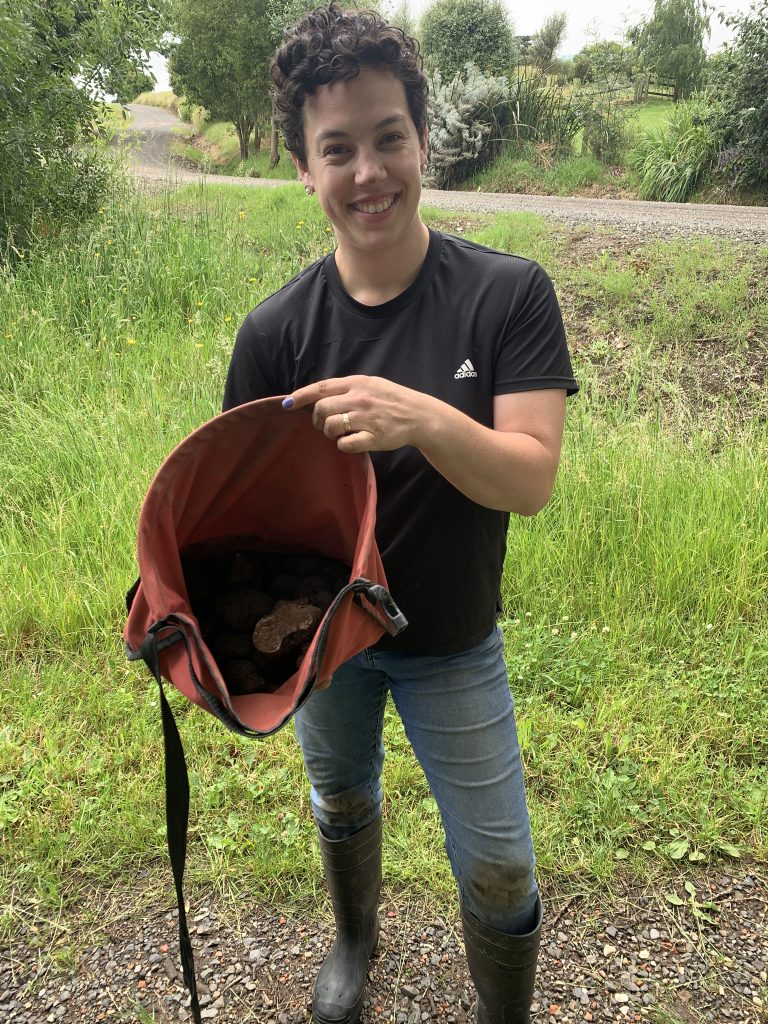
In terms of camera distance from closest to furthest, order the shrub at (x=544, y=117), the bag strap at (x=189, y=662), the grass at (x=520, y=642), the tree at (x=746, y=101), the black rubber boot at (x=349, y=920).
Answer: the bag strap at (x=189, y=662)
the black rubber boot at (x=349, y=920)
the grass at (x=520, y=642)
the tree at (x=746, y=101)
the shrub at (x=544, y=117)

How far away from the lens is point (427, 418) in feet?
3.57

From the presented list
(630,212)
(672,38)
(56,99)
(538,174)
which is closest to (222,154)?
(672,38)

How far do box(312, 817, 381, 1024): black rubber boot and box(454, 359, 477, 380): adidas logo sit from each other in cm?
106

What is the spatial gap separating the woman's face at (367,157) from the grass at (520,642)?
5.47 feet

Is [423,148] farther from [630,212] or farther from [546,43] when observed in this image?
[546,43]

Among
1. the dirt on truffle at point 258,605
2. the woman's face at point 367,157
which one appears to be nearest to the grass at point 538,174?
the woman's face at point 367,157

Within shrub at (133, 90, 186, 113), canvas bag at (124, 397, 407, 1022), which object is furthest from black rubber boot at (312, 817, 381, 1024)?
shrub at (133, 90, 186, 113)

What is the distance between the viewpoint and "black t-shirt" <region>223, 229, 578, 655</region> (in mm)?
1281

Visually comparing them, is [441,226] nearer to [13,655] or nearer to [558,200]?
[558,200]

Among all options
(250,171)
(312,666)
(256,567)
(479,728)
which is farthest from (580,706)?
(250,171)

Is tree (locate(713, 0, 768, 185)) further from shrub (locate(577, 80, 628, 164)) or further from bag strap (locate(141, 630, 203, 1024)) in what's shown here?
bag strap (locate(141, 630, 203, 1024))

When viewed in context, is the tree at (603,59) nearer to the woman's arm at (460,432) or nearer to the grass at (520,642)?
the grass at (520,642)

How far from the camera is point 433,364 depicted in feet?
4.24

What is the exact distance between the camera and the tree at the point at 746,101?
400 inches
